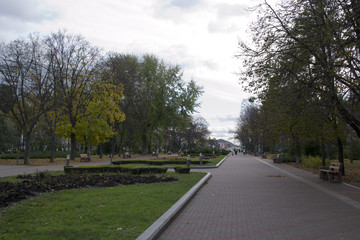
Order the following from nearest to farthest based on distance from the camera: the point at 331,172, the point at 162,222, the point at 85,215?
the point at 162,222 → the point at 85,215 → the point at 331,172

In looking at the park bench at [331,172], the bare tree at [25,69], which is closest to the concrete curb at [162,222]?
the park bench at [331,172]

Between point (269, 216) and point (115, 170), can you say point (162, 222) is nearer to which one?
point (269, 216)

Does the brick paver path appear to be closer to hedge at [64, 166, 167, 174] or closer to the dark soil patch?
the dark soil patch

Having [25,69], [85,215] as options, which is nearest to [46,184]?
[85,215]

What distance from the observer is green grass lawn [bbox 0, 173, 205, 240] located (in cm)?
550

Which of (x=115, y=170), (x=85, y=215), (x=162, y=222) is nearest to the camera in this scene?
(x=162, y=222)

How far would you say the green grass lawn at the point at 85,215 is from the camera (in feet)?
18.1

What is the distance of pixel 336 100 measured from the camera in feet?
43.8

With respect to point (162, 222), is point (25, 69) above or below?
above

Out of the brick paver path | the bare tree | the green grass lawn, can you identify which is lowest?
the brick paver path

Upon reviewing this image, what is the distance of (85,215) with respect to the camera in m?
6.90

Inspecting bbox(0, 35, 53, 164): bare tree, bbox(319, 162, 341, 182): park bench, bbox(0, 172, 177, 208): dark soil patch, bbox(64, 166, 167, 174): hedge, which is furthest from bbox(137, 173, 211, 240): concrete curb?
bbox(0, 35, 53, 164): bare tree

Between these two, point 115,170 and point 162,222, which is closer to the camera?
point 162,222

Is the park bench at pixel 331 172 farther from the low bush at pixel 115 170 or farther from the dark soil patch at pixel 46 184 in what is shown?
the low bush at pixel 115 170
